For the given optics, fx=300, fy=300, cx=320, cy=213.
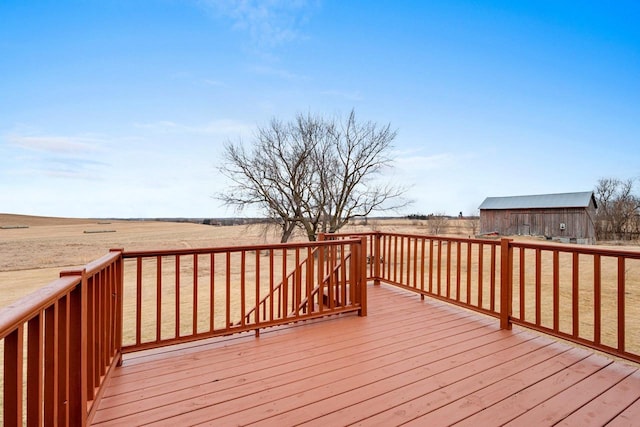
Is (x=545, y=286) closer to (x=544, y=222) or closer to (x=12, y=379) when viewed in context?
(x=12, y=379)

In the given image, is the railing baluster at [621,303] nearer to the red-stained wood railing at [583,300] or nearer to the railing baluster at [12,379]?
the red-stained wood railing at [583,300]

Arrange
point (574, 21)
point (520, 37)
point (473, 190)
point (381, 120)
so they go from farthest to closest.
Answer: point (473, 190)
point (381, 120)
point (520, 37)
point (574, 21)

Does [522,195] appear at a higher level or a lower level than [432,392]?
higher

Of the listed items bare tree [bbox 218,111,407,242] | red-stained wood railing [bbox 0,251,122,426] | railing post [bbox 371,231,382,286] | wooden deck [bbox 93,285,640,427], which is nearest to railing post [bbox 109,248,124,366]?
red-stained wood railing [bbox 0,251,122,426]

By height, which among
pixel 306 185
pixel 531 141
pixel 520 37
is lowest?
pixel 306 185

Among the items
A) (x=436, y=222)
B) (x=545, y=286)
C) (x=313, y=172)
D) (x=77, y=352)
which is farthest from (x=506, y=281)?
(x=436, y=222)

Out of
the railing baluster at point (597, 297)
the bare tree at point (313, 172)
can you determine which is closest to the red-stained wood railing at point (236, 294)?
the railing baluster at point (597, 297)

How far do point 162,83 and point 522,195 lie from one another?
2458 centimetres

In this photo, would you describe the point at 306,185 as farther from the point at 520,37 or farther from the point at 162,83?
the point at 520,37

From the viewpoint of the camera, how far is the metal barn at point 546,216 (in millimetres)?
19406

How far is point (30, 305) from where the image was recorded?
0.96m

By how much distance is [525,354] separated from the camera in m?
2.60

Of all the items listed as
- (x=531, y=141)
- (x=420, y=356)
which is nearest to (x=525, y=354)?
(x=420, y=356)

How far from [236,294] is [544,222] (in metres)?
21.3
